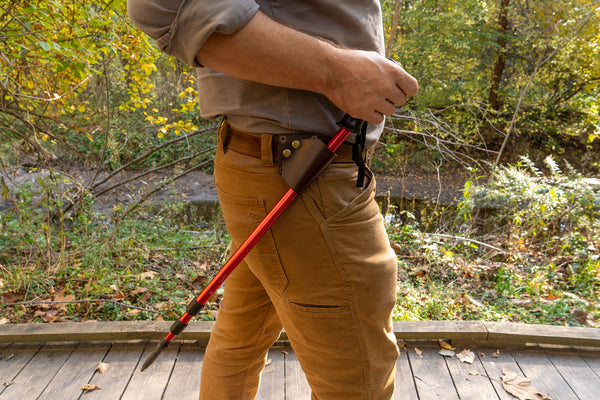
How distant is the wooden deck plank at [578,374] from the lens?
180cm

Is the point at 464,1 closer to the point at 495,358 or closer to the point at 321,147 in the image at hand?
the point at 495,358

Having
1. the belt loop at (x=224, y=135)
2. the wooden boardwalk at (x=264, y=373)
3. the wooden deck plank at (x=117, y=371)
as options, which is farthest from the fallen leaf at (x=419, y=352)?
the belt loop at (x=224, y=135)

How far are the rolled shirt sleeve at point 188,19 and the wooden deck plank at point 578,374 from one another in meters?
1.96

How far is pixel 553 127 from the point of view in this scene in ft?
29.7

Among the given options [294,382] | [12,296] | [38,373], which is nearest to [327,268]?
[294,382]

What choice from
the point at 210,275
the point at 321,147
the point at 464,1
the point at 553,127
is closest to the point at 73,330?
the point at 210,275

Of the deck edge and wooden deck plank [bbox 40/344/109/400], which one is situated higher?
the deck edge

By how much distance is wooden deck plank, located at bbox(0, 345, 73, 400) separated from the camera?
176 centimetres

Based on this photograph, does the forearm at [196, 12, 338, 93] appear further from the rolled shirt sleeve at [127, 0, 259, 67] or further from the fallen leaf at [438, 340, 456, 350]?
the fallen leaf at [438, 340, 456, 350]

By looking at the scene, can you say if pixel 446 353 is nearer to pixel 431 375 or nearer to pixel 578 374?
pixel 431 375

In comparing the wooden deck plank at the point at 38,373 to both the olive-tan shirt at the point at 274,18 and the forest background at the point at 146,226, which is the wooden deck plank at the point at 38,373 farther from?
the olive-tan shirt at the point at 274,18

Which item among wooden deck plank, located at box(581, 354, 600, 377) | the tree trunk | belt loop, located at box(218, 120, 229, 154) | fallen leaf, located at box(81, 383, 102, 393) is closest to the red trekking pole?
belt loop, located at box(218, 120, 229, 154)

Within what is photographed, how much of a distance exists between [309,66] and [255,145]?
0.22m

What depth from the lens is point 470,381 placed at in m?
1.86
